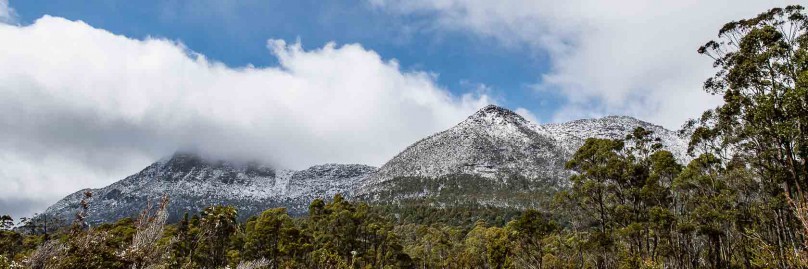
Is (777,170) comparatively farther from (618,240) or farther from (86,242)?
(86,242)

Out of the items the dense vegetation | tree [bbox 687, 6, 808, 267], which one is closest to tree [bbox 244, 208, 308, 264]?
the dense vegetation

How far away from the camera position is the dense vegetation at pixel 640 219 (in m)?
11.1

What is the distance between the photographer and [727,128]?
2475 cm

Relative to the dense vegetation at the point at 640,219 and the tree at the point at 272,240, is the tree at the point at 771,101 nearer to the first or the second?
the dense vegetation at the point at 640,219

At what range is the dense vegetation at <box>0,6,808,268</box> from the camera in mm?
11078

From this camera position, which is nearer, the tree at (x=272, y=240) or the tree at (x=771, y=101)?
the tree at (x=771, y=101)

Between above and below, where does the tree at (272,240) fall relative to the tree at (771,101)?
below

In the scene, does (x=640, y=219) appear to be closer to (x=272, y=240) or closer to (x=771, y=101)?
(x=771, y=101)

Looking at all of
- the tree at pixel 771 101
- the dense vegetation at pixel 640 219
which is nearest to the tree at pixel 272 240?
the dense vegetation at pixel 640 219

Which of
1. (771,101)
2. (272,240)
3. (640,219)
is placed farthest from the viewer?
(272,240)

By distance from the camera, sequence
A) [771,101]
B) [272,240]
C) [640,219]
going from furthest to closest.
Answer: [272,240] → [640,219] → [771,101]

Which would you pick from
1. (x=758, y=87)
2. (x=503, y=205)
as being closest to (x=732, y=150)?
(x=758, y=87)

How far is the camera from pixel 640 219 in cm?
3183

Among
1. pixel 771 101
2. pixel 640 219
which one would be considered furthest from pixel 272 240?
pixel 771 101
